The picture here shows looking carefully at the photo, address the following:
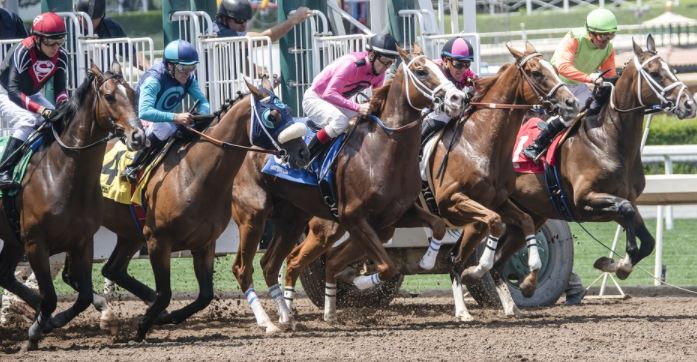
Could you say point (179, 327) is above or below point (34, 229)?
below

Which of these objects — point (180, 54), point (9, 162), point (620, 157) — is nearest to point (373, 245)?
point (180, 54)

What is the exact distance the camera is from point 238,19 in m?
11.7

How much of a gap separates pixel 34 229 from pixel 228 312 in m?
3.21

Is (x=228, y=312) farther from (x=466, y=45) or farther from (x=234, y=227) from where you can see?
(x=466, y=45)

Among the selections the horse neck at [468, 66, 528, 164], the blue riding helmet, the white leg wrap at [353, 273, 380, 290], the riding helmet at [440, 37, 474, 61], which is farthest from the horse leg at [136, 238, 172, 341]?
the riding helmet at [440, 37, 474, 61]

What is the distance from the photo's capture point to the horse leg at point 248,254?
9.97 metres

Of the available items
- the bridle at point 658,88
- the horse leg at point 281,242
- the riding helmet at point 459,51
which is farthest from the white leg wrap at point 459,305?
the bridle at point 658,88

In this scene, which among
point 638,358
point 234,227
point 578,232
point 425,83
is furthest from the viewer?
point 578,232

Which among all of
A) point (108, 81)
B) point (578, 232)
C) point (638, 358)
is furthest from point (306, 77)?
point (578, 232)

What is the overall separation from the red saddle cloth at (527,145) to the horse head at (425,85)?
1.37 meters

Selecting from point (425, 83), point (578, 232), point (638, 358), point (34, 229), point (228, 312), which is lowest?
point (578, 232)

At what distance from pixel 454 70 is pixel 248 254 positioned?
2119 mm

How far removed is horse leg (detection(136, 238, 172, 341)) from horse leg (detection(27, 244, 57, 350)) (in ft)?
2.06

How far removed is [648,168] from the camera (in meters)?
21.2
